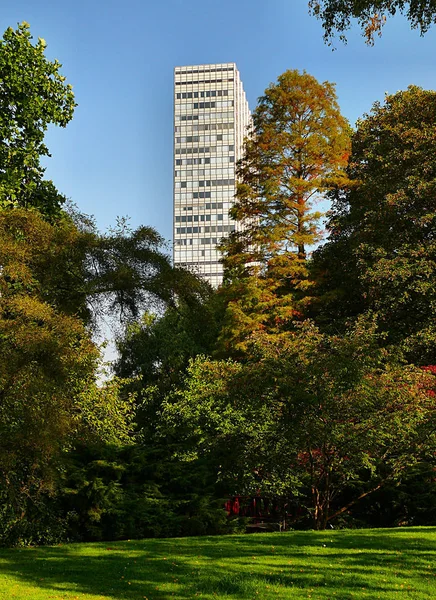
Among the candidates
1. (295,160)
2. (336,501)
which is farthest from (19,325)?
(295,160)

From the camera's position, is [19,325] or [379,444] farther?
[379,444]

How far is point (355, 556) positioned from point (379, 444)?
5.97 meters

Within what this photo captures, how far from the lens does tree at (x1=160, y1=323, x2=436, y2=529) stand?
14.6 meters

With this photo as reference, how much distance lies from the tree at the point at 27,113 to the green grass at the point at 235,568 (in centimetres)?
979

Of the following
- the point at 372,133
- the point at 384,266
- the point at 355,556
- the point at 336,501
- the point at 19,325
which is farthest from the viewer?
the point at 372,133

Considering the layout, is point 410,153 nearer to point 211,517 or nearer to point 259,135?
point 259,135

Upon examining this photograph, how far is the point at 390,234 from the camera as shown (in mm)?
22281

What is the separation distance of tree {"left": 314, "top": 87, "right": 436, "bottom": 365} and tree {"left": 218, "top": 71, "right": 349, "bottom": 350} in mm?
844

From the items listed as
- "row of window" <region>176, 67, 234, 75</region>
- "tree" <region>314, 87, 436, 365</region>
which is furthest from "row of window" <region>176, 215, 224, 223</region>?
"tree" <region>314, 87, 436, 365</region>

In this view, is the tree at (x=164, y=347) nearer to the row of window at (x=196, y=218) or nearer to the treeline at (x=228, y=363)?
the treeline at (x=228, y=363)

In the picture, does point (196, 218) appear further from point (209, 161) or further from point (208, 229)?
point (209, 161)

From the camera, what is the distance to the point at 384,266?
68.6 feet

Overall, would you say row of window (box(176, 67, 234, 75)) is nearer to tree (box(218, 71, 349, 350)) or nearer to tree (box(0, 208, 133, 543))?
tree (box(218, 71, 349, 350))

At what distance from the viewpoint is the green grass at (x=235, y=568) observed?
7.60 m
